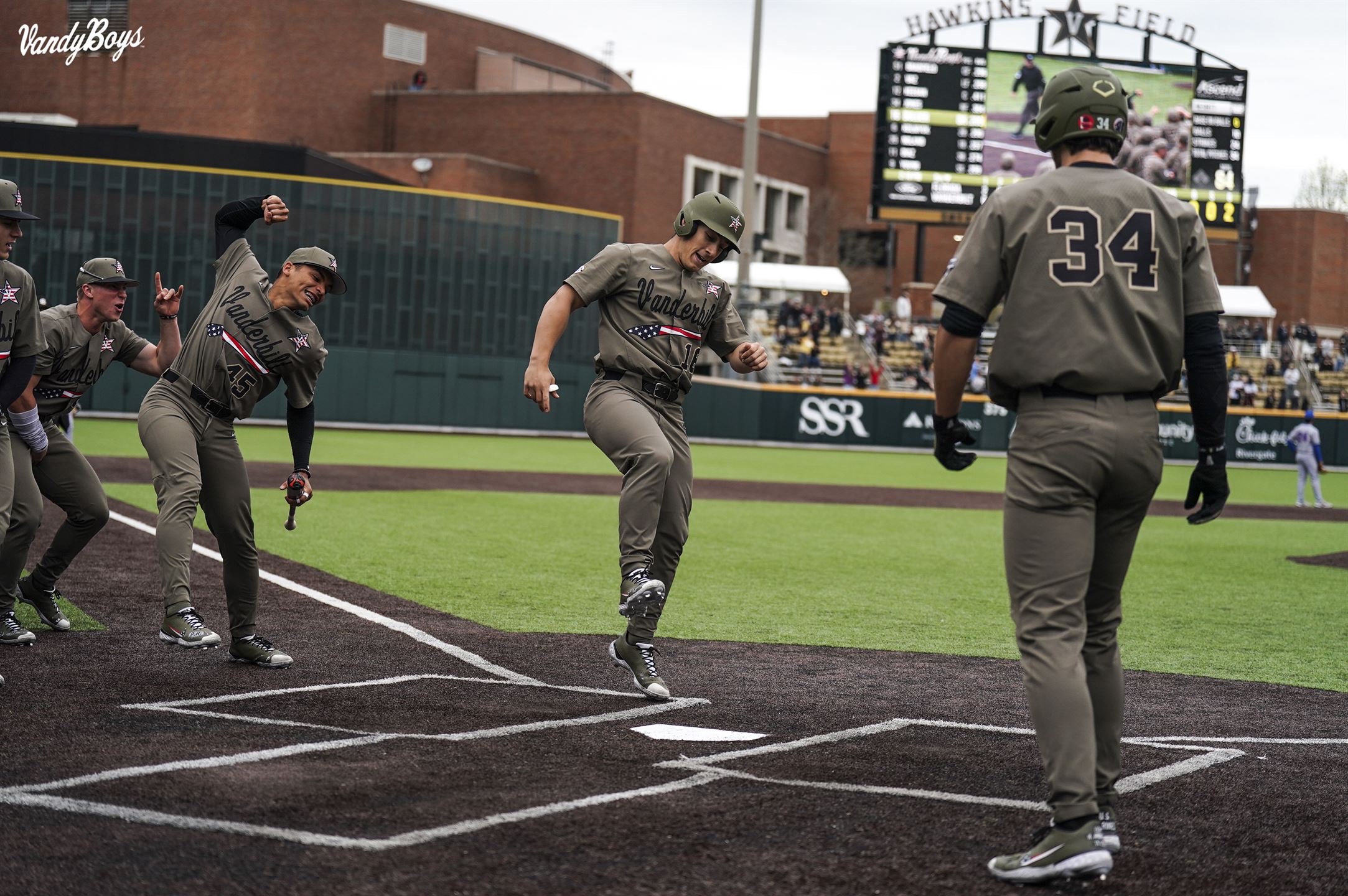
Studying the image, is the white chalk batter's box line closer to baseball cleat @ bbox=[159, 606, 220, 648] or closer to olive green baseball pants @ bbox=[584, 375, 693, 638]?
olive green baseball pants @ bbox=[584, 375, 693, 638]

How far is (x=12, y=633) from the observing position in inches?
289

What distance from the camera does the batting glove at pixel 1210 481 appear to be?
14.0 feet

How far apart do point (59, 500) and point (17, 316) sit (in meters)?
2.02

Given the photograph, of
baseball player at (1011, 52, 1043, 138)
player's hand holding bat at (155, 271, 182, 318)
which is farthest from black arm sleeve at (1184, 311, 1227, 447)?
baseball player at (1011, 52, 1043, 138)

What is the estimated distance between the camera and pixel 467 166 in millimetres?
50094

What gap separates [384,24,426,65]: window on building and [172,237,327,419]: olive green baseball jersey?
5238 cm

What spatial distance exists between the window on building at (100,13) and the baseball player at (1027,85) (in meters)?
32.3

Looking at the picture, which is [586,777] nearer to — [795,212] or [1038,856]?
[1038,856]

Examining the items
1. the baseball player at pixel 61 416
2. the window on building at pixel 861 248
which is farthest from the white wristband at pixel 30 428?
the window on building at pixel 861 248

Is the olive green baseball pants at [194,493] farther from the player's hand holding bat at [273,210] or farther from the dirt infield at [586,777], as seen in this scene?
the player's hand holding bat at [273,210]

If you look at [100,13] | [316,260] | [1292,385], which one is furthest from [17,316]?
[100,13]

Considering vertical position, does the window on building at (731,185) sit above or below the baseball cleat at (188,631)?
above

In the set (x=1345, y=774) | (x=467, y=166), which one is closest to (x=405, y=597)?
(x=1345, y=774)

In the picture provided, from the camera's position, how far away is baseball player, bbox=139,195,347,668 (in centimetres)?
693
